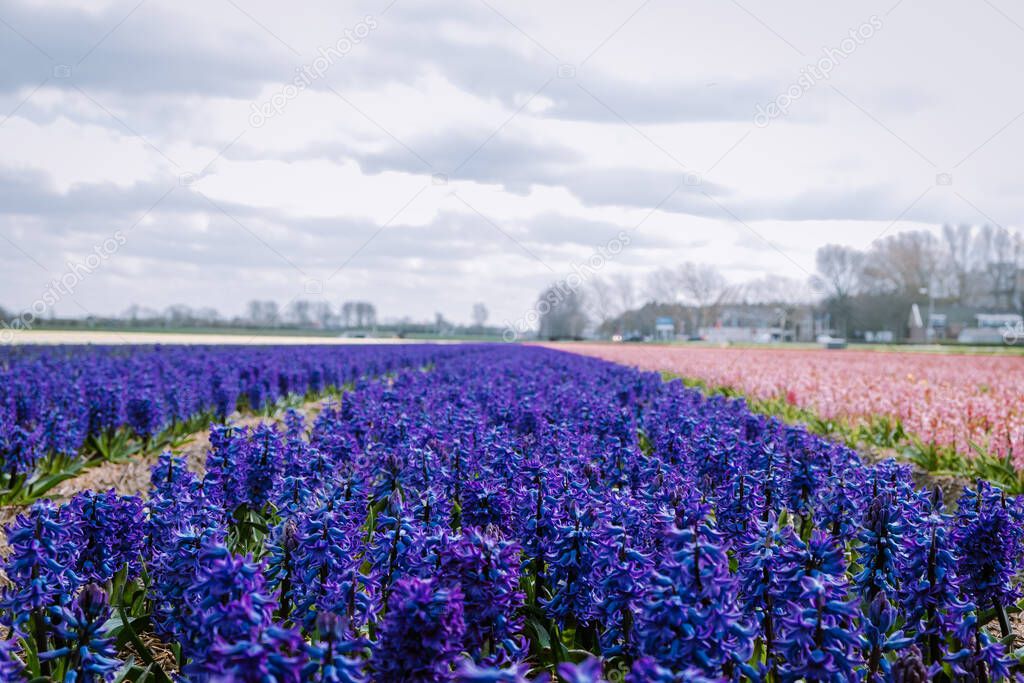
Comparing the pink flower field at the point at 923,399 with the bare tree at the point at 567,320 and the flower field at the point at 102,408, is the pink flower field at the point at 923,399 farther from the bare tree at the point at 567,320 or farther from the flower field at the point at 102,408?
the bare tree at the point at 567,320

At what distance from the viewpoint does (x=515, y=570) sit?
8.97 ft

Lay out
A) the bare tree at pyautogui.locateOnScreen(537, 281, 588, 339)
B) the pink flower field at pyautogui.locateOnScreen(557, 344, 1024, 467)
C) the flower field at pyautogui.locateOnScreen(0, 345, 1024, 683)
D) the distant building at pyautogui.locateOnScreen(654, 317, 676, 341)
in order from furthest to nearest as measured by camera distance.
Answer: the distant building at pyautogui.locateOnScreen(654, 317, 676, 341)
the bare tree at pyautogui.locateOnScreen(537, 281, 588, 339)
the pink flower field at pyautogui.locateOnScreen(557, 344, 1024, 467)
the flower field at pyautogui.locateOnScreen(0, 345, 1024, 683)

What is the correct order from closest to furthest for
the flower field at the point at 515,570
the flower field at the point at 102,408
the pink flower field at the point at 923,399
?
the flower field at the point at 515,570, the flower field at the point at 102,408, the pink flower field at the point at 923,399

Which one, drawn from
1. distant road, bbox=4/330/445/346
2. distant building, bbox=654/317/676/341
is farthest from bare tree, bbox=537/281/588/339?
distant road, bbox=4/330/445/346

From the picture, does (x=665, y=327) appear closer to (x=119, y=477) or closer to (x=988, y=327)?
(x=988, y=327)

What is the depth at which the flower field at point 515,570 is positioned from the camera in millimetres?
2156

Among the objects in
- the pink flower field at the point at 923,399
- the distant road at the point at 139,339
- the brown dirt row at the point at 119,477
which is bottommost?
the brown dirt row at the point at 119,477

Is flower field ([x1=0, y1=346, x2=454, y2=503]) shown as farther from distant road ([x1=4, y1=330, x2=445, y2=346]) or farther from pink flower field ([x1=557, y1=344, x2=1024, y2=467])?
distant road ([x1=4, y1=330, x2=445, y2=346])

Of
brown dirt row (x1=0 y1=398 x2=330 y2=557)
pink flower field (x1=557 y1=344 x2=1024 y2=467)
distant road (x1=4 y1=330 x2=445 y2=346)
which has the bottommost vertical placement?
brown dirt row (x1=0 y1=398 x2=330 y2=557)

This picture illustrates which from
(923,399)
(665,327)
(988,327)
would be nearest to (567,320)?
(665,327)

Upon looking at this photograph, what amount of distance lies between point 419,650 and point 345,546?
0.94m

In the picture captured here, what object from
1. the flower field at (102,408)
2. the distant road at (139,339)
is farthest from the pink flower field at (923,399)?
the distant road at (139,339)

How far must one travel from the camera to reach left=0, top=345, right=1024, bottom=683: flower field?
216 centimetres

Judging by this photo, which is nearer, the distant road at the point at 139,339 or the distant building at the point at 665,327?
the distant road at the point at 139,339
